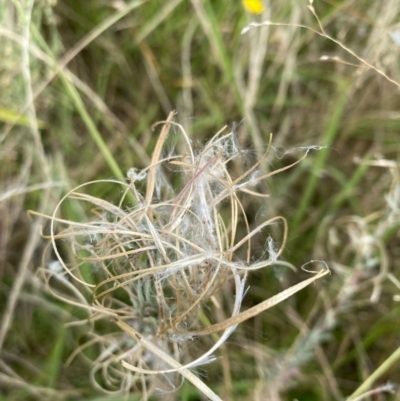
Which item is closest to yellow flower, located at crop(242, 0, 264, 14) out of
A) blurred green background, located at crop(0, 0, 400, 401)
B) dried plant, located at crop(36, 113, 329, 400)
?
blurred green background, located at crop(0, 0, 400, 401)

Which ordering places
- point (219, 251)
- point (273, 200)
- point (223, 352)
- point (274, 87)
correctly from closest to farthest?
point (219, 251)
point (223, 352)
point (273, 200)
point (274, 87)

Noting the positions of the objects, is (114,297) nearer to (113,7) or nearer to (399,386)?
(399,386)

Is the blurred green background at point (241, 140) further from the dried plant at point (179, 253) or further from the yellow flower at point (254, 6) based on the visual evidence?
the dried plant at point (179, 253)

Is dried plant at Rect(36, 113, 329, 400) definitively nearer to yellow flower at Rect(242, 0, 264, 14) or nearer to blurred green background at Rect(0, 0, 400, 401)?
blurred green background at Rect(0, 0, 400, 401)

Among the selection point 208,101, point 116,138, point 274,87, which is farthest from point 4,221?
point 274,87

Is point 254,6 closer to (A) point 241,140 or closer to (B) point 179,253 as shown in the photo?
(A) point 241,140

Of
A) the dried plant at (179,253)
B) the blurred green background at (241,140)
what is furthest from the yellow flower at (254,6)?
the dried plant at (179,253)

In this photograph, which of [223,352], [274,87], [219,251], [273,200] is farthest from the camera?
[274,87]

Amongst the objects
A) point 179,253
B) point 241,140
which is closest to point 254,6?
point 241,140

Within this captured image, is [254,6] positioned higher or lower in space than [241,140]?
higher
